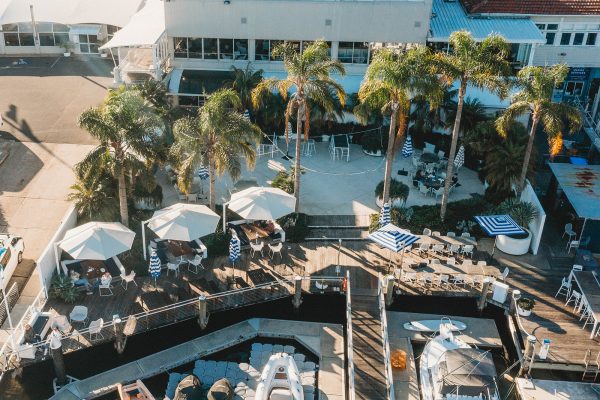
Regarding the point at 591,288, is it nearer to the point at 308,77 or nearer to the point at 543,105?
the point at 543,105

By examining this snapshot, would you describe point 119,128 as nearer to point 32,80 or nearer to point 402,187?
Answer: point 402,187

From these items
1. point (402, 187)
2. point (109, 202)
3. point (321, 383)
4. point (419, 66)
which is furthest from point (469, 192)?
point (109, 202)

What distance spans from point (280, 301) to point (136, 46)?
63.4 feet

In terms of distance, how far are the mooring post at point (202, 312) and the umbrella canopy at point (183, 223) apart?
2.84 metres

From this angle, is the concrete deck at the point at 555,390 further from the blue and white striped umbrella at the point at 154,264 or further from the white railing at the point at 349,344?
the blue and white striped umbrella at the point at 154,264

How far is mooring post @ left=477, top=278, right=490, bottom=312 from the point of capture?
30828 millimetres

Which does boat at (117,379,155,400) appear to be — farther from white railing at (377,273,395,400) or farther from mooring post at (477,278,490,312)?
mooring post at (477,278,490,312)

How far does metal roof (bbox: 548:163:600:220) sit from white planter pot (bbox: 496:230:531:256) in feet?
8.85

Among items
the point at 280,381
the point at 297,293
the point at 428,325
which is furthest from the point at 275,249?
the point at 428,325

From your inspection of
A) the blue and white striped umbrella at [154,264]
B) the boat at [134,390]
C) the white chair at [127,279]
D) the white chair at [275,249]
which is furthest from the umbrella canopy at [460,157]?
the boat at [134,390]

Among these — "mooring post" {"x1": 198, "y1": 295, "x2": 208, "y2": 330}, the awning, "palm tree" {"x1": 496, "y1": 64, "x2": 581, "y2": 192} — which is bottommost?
"mooring post" {"x1": 198, "y1": 295, "x2": 208, "y2": 330}

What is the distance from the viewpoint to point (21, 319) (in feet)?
93.0

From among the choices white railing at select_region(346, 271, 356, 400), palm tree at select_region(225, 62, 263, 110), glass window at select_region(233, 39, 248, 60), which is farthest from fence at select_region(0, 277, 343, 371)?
glass window at select_region(233, 39, 248, 60)

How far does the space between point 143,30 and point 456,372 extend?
2771 centimetres
